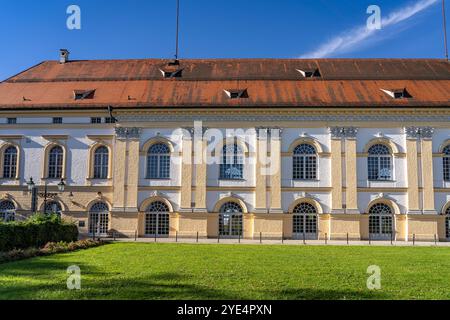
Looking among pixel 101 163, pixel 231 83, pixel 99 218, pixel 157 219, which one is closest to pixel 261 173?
pixel 231 83

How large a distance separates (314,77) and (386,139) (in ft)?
23.1

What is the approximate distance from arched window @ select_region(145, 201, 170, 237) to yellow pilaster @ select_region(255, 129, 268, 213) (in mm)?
6124

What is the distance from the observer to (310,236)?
29234mm

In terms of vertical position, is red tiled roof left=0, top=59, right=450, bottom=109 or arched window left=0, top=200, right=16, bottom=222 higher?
red tiled roof left=0, top=59, right=450, bottom=109

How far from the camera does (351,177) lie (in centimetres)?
2925

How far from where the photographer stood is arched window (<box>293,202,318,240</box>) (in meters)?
29.3

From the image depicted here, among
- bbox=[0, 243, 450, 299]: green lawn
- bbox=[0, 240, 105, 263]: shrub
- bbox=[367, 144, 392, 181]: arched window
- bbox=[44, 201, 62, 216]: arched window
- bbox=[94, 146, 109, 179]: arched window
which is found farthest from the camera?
bbox=[94, 146, 109, 179]: arched window

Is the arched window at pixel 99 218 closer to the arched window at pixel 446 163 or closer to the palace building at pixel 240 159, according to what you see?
the palace building at pixel 240 159

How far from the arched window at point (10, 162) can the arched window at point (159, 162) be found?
956 centimetres

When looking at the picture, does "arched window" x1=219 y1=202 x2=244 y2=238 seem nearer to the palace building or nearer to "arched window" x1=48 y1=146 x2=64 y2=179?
the palace building

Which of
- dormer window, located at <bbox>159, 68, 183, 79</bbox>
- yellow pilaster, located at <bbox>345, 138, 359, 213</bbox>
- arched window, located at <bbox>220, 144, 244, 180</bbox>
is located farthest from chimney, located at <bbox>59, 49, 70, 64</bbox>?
yellow pilaster, located at <bbox>345, 138, 359, 213</bbox>

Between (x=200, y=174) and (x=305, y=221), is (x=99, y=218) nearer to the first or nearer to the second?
(x=200, y=174)

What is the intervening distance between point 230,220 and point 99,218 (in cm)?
894
